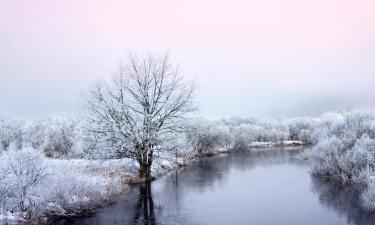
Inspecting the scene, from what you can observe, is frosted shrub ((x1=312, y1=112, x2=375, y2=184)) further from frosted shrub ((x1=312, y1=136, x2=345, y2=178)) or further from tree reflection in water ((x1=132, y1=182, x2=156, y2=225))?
tree reflection in water ((x1=132, y1=182, x2=156, y2=225))

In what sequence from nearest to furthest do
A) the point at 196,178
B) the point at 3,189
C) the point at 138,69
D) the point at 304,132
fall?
1. the point at 3,189
2. the point at 138,69
3. the point at 196,178
4. the point at 304,132

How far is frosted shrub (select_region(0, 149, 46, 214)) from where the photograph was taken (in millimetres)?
17297

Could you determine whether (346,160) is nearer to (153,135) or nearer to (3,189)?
(153,135)

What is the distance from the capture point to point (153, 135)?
3078 centimetres

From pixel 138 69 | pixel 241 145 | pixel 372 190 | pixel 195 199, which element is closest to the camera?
pixel 372 190

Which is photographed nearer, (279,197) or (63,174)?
(63,174)

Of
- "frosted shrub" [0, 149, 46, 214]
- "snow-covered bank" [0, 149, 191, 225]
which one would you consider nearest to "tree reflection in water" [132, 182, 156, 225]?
"snow-covered bank" [0, 149, 191, 225]

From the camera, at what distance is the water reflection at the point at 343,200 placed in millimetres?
18375

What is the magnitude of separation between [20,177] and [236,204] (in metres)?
10.8

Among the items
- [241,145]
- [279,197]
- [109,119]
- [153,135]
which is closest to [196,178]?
[153,135]

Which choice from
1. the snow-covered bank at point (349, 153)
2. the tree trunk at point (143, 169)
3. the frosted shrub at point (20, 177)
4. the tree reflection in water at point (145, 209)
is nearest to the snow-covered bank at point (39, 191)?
the frosted shrub at point (20, 177)

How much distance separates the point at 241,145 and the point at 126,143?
6077 cm

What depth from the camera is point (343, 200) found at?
75.0ft

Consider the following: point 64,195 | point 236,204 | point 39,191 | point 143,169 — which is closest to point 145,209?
point 64,195
